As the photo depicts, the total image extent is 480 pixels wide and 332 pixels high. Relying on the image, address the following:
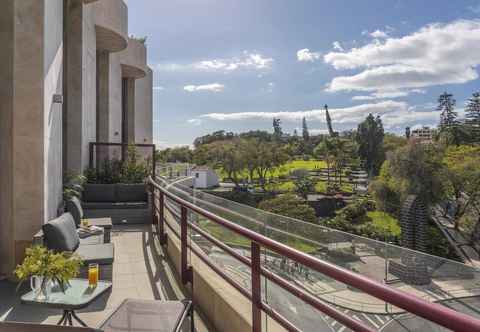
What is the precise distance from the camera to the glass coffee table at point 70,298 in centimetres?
253

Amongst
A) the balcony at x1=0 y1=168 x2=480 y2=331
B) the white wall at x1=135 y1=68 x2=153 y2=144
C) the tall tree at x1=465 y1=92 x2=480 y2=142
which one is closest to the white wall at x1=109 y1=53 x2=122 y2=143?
the white wall at x1=135 y1=68 x2=153 y2=144

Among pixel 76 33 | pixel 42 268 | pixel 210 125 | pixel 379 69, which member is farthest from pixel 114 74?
pixel 210 125

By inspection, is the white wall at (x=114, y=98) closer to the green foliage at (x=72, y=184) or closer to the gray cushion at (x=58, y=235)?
the green foliage at (x=72, y=184)

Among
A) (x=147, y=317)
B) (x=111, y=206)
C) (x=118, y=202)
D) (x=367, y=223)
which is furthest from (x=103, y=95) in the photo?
(x=367, y=223)

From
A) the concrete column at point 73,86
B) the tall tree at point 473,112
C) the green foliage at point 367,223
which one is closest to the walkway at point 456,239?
the green foliage at point 367,223

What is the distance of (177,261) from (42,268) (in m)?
2.01

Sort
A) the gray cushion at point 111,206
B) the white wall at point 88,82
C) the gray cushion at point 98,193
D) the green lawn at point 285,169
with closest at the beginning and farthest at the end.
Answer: the gray cushion at point 111,206, the gray cushion at point 98,193, the white wall at point 88,82, the green lawn at point 285,169

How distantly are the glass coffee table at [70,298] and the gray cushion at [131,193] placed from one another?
5.99 meters

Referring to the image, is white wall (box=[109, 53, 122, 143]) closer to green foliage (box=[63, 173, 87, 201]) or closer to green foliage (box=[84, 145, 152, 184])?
green foliage (box=[84, 145, 152, 184])

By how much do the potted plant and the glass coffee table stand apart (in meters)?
0.06

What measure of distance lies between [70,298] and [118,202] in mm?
6303

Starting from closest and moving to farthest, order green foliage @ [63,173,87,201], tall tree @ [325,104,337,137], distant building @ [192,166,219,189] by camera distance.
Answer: green foliage @ [63,173,87,201]
distant building @ [192,166,219,189]
tall tree @ [325,104,337,137]

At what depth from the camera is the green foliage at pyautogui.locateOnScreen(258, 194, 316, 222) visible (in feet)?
106

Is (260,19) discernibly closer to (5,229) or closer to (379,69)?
(5,229)
